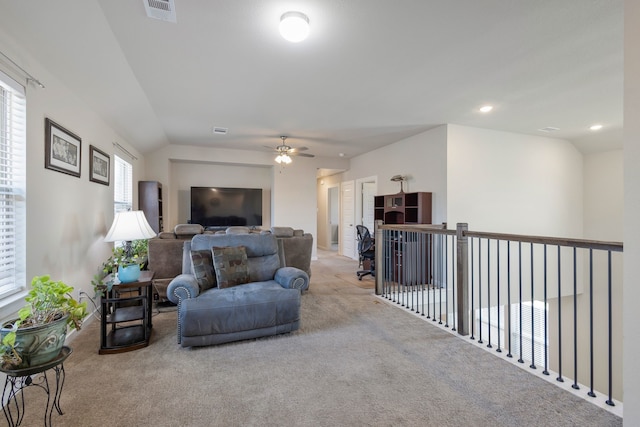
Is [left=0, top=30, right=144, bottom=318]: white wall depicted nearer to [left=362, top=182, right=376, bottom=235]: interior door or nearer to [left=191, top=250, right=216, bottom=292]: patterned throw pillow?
[left=191, top=250, right=216, bottom=292]: patterned throw pillow

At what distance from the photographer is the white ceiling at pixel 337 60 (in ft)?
6.74

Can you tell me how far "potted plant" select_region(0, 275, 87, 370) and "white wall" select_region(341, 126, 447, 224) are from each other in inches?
187

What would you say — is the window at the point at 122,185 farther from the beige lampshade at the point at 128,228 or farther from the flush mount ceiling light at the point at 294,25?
the flush mount ceiling light at the point at 294,25

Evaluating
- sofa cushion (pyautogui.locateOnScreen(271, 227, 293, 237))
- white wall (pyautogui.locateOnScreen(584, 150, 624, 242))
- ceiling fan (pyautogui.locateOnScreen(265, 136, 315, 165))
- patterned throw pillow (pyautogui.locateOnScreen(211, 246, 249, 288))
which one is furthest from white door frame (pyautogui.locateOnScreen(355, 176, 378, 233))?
white wall (pyautogui.locateOnScreen(584, 150, 624, 242))

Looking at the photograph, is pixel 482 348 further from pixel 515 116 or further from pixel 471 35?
pixel 515 116

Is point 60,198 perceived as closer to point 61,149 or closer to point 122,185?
point 61,149

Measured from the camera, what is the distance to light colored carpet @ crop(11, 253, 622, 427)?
1.70 meters

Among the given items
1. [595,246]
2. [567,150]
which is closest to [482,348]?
[595,246]

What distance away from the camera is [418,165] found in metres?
5.40

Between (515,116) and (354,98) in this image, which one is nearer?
(354,98)

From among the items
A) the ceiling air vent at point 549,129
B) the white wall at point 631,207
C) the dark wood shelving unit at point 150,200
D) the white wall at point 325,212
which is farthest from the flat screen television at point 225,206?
the white wall at point 631,207

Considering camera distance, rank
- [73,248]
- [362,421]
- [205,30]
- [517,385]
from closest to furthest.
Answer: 1. [362,421]
2. [517,385]
3. [205,30]
4. [73,248]

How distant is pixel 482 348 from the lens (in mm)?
2549

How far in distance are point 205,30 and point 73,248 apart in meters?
2.39
